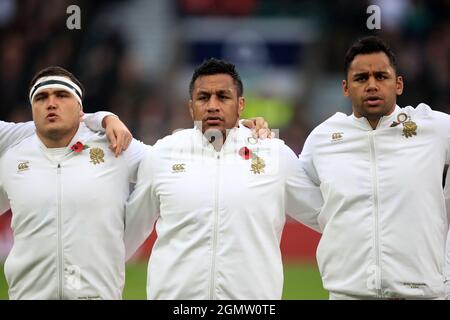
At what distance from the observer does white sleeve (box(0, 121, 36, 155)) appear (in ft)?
21.2

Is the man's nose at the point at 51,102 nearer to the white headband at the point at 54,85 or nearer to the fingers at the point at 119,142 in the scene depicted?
the white headband at the point at 54,85

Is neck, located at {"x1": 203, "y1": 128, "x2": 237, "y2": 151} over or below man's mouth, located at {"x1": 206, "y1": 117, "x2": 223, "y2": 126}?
below

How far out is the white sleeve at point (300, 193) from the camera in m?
6.26

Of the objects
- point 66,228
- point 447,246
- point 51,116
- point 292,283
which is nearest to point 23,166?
point 51,116

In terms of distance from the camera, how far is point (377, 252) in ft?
19.4

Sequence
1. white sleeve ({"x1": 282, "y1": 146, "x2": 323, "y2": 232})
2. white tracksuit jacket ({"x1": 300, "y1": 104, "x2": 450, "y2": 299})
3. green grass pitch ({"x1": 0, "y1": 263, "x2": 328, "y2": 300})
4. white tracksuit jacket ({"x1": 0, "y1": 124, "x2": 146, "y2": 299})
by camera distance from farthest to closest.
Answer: green grass pitch ({"x1": 0, "y1": 263, "x2": 328, "y2": 300}), white sleeve ({"x1": 282, "y1": 146, "x2": 323, "y2": 232}), white tracksuit jacket ({"x1": 0, "y1": 124, "x2": 146, "y2": 299}), white tracksuit jacket ({"x1": 300, "y1": 104, "x2": 450, "y2": 299})

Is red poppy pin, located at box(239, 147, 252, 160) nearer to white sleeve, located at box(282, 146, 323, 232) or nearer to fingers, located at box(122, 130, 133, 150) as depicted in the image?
white sleeve, located at box(282, 146, 323, 232)

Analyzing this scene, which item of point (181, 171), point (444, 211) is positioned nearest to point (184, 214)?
point (181, 171)

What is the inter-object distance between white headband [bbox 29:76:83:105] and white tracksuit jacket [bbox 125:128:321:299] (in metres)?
0.64

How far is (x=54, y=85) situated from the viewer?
6.31 m

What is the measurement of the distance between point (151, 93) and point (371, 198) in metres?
10.4

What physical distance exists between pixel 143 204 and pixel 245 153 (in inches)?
27.3

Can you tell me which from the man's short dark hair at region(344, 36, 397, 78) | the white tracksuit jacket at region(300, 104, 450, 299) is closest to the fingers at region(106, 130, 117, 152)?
the white tracksuit jacket at region(300, 104, 450, 299)

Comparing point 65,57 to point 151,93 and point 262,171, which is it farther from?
point 262,171
